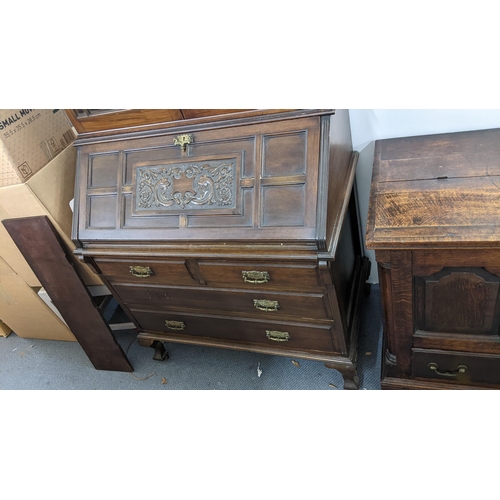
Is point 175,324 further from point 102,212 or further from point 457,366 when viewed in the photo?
point 457,366

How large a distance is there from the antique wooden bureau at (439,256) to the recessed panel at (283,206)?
222 mm

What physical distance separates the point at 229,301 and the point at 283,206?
485 millimetres

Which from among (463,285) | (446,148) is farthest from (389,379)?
(446,148)

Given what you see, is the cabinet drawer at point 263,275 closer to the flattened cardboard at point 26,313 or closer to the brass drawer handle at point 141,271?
the brass drawer handle at point 141,271

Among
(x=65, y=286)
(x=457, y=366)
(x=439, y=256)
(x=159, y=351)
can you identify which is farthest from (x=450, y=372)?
(x=65, y=286)

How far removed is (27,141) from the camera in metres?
1.51

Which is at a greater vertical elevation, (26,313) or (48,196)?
(48,196)

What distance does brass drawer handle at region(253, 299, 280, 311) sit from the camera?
1415mm

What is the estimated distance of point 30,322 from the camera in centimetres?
221

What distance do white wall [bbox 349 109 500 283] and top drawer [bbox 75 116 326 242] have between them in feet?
1.63

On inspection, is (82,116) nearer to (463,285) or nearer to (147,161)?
(147,161)

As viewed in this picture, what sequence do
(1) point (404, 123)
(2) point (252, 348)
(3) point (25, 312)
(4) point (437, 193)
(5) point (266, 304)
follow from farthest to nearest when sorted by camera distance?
(3) point (25, 312) → (2) point (252, 348) → (1) point (404, 123) → (5) point (266, 304) → (4) point (437, 193)

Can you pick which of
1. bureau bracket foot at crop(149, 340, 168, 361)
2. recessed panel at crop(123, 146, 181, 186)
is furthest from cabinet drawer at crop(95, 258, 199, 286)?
bureau bracket foot at crop(149, 340, 168, 361)

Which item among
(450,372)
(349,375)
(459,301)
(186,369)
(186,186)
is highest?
(186,186)
